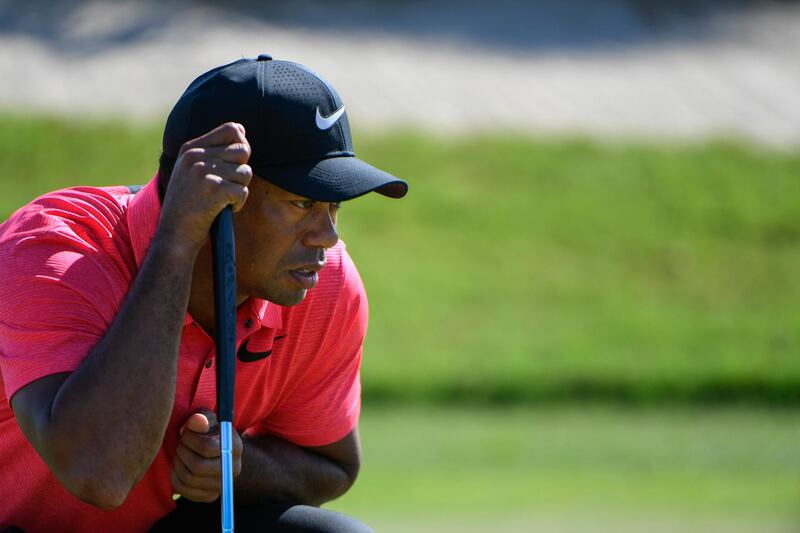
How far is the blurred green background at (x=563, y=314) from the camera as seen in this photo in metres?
7.39

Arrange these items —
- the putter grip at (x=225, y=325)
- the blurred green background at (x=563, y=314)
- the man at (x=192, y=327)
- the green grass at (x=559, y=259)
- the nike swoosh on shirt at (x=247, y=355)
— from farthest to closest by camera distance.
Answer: the green grass at (x=559, y=259) < the blurred green background at (x=563, y=314) < the nike swoosh on shirt at (x=247, y=355) < the putter grip at (x=225, y=325) < the man at (x=192, y=327)

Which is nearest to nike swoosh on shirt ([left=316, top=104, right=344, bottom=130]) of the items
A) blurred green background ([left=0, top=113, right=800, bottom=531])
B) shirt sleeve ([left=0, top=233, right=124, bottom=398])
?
shirt sleeve ([left=0, top=233, right=124, bottom=398])

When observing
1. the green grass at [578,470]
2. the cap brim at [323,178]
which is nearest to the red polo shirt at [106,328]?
the cap brim at [323,178]

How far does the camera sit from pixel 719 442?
830 centimetres

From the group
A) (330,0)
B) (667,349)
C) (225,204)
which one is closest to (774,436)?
(667,349)

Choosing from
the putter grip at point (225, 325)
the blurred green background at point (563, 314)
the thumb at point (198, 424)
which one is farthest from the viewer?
the blurred green background at point (563, 314)

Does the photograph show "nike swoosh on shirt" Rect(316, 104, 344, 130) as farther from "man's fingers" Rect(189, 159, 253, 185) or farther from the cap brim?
"man's fingers" Rect(189, 159, 253, 185)

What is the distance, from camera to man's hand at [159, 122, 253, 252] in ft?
8.09

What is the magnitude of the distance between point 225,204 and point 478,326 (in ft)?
26.7

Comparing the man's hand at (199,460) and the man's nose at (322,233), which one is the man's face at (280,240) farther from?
the man's hand at (199,460)

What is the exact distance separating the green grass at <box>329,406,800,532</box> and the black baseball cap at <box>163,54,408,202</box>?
3026 mm

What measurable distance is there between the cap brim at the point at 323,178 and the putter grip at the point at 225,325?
20cm

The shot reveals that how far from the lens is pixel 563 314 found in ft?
35.4

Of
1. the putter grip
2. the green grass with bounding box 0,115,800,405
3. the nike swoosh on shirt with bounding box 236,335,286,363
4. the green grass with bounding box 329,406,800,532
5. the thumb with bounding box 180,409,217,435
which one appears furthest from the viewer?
the green grass with bounding box 0,115,800,405
